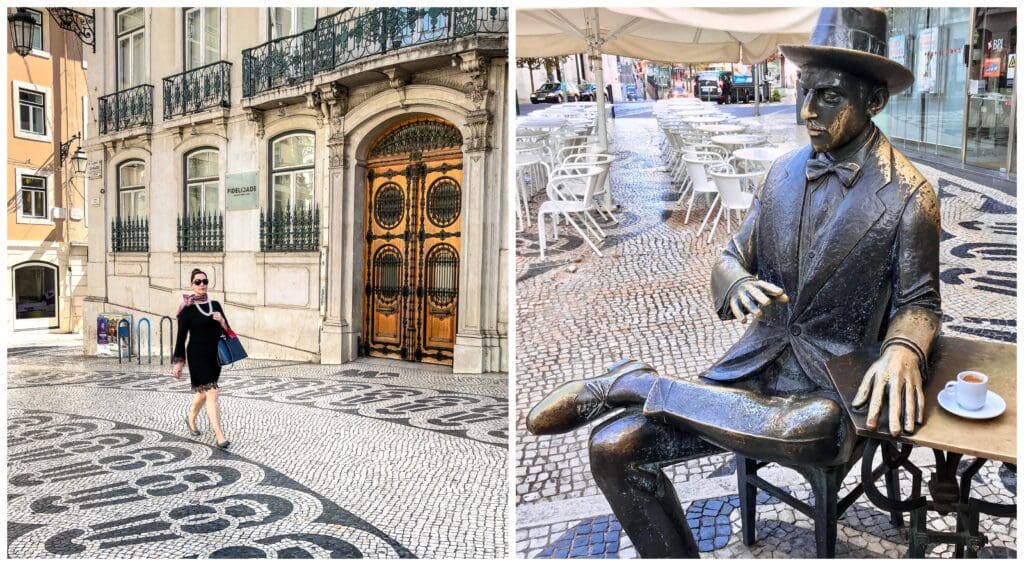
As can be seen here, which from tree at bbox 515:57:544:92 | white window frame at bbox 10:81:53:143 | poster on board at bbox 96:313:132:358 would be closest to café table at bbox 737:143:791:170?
tree at bbox 515:57:544:92

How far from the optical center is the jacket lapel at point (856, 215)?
1587 mm

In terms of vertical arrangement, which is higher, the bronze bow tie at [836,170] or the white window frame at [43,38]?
the white window frame at [43,38]

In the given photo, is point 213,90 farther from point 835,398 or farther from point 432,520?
point 835,398

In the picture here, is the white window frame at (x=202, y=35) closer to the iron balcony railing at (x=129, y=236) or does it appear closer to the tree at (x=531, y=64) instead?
the iron balcony railing at (x=129, y=236)

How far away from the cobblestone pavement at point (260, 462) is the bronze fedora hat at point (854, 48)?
1901 mm

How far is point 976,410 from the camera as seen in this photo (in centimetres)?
140

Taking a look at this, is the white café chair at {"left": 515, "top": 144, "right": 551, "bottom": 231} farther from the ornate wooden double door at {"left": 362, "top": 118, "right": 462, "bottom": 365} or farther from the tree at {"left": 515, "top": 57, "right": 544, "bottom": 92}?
the ornate wooden double door at {"left": 362, "top": 118, "right": 462, "bottom": 365}

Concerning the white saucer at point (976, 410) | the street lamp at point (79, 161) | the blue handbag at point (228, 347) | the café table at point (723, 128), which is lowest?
the blue handbag at point (228, 347)

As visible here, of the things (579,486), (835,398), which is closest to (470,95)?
(579,486)

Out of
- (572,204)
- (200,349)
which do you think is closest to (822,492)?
(572,204)

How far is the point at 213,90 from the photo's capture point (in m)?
3.54

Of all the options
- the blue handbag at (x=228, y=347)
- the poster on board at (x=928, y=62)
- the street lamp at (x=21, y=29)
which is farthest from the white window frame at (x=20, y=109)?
Result: the poster on board at (x=928, y=62)

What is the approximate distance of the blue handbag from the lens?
3.41 meters

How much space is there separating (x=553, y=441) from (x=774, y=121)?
10.9 feet
